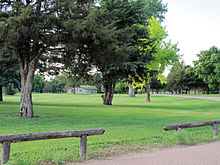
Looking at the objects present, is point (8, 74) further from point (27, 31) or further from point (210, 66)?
point (210, 66)

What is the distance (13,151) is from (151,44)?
2248 centimetres

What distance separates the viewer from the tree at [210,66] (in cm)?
6308

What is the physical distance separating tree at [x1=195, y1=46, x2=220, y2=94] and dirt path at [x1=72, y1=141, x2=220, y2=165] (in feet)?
193

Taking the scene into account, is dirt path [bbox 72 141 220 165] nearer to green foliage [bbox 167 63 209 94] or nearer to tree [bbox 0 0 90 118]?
tree [bbox 0 0 90 118]

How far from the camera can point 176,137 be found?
8.27 metres

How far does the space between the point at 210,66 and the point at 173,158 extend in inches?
2538

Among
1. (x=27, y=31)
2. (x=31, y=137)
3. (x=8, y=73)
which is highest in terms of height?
(x=27, y=31)

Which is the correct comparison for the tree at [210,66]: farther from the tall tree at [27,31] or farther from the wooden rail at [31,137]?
the wooden rail at [31,137]

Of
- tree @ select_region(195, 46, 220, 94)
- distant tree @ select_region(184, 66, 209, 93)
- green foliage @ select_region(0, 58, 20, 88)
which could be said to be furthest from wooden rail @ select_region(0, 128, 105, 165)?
distant tree @ select_region(184, 66, 209, 93)

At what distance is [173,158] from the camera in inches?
246

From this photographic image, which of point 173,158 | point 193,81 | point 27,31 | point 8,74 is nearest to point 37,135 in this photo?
point 173,158

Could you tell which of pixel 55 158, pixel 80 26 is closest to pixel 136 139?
pixel 55 158

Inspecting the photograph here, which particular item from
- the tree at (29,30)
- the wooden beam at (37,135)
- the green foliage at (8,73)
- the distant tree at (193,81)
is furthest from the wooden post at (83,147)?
the distant tree at (193,81)

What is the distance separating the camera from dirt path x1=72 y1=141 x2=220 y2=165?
19.1 feet
